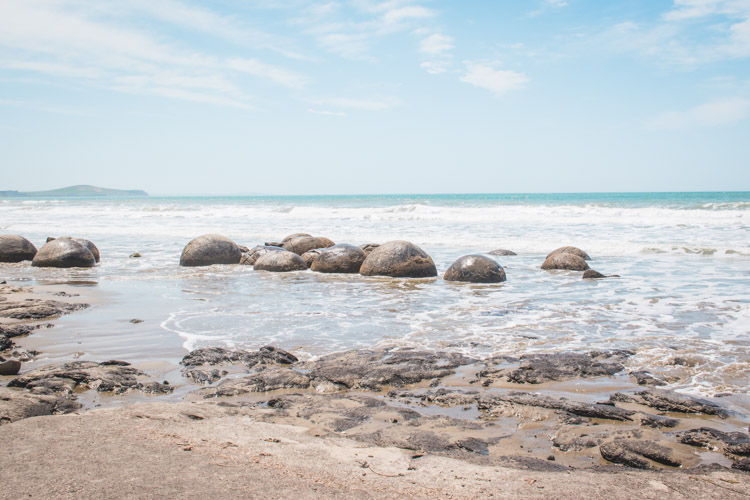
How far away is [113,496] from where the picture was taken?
2.42 meters

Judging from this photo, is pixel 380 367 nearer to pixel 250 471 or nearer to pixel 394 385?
pixel 394 385

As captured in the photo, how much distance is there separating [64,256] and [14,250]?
2325 millimetres

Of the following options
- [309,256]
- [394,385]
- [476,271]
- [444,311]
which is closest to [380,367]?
[394,385]

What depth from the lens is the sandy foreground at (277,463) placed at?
2.57m

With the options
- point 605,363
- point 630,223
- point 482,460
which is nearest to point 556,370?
point 605,363

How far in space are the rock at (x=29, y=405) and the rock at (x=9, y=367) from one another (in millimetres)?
779

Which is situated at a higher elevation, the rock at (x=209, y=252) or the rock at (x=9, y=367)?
the rock at (x=209, y=252)

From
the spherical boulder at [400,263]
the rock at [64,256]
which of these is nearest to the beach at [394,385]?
the spherical boulder at [400,263]

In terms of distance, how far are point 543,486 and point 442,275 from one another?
8731 millimetres

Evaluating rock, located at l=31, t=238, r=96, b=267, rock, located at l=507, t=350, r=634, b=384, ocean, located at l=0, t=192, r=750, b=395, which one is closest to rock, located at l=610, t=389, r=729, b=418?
ocean, located at l=0, t=192, r=750, b=395

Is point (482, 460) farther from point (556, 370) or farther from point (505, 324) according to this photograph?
point (505, 324)

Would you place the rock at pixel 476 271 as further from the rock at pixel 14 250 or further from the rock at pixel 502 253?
the rock at pixel 14 250

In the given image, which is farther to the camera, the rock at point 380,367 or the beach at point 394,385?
the rock at point 380,367

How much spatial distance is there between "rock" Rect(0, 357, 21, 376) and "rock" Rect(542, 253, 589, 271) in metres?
10.4
